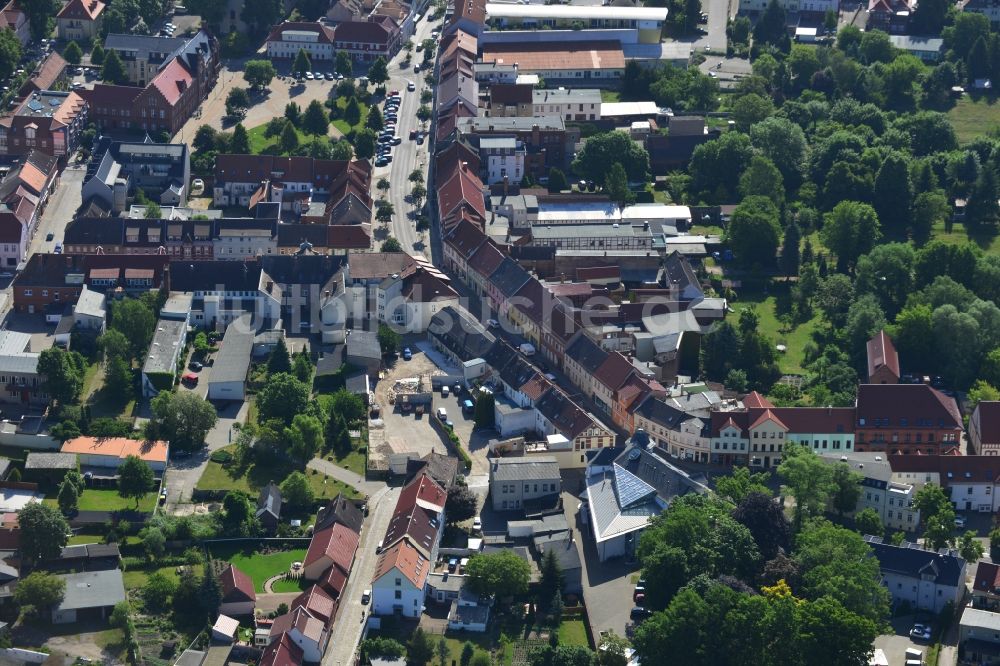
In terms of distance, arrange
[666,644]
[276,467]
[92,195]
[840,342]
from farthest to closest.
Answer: [92,195] < [840,342] < [276,467] < [666,644]

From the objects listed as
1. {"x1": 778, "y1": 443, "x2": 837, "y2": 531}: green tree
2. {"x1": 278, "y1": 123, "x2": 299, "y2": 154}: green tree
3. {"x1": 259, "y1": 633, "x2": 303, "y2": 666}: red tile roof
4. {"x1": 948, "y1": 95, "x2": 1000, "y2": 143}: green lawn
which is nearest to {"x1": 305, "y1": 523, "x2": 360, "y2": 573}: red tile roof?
{"x1": 259, "y1": 633, "x2": 303, "y2": 666}: red tile roof

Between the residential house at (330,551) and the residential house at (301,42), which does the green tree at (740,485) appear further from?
the residential house at (301,42)

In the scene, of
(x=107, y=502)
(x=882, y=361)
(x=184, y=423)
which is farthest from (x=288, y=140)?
(x=882, y=361)

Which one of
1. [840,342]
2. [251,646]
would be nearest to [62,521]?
[251,646]

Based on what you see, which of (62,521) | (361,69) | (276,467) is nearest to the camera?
(62,521)

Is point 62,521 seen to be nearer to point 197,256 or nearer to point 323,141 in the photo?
point 197,256

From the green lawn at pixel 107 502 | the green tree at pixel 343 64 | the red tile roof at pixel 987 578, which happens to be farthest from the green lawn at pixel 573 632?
the green tree at pixel 343 64

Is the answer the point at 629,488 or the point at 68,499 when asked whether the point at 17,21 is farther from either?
the point at 629,488

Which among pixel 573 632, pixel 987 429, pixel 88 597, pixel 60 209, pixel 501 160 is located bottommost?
pixel 573 632
